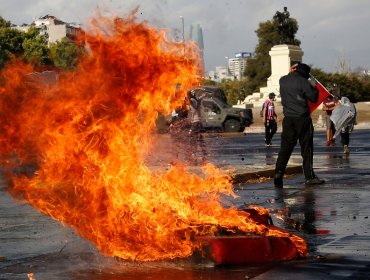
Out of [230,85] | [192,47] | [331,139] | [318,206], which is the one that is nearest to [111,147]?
[192,47]

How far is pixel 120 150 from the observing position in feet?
25.1

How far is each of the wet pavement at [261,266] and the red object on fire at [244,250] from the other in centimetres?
8

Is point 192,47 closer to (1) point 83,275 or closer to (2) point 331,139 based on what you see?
(1) point 83,275

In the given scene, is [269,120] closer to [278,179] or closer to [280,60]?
[278,179]

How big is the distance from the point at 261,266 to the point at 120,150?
1.59m

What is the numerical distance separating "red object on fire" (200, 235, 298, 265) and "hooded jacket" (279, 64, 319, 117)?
21.3ft

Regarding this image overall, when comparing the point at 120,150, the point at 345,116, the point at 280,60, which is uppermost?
the point at 280,60

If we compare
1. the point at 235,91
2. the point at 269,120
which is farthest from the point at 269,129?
the point at 235,91

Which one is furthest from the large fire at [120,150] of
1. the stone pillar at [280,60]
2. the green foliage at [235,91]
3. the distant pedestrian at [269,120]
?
the green foliage at [235,91]

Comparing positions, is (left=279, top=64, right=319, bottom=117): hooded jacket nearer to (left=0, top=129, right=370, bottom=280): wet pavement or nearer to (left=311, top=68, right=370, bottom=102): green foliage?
(left=0, top=129, right=370, bottom=280): wet pavement

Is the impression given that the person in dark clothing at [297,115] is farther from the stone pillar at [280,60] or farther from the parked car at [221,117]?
the stone pillar at [280,60]

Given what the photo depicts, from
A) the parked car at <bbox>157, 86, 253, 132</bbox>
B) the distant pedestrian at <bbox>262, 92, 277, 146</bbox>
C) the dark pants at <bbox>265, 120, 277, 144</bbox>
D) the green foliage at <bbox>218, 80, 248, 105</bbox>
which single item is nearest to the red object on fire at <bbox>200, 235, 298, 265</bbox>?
the distant pedestrian at <bbox>262, 92, 277, 146</bbox>

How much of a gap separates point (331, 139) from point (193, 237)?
1987 centimetres

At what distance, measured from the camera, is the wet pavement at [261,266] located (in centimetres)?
686
